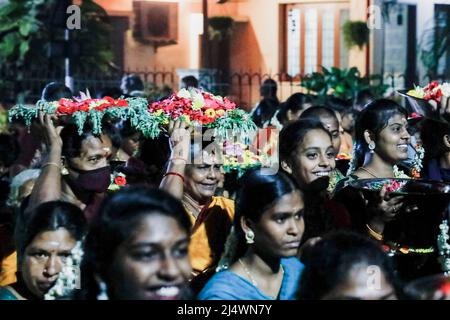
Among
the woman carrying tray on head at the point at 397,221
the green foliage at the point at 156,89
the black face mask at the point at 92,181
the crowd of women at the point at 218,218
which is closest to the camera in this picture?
the crowd of women at the point at 218,218

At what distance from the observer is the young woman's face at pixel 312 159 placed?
5703 millimetres

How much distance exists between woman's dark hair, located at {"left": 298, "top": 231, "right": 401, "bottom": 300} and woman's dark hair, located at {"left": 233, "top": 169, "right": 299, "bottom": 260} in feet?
2.09

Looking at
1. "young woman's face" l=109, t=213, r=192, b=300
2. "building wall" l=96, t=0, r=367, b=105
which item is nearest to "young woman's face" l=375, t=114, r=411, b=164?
"young woman's face" l=109, t=213, r=192, b=300

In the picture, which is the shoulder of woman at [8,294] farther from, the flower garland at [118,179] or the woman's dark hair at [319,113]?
the woman's dark hair at [319,113]

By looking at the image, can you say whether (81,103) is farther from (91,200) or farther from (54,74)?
(54,74)

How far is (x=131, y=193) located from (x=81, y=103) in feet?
7.23

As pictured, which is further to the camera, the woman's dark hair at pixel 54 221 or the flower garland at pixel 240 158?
the flower garland at pixel 240 158

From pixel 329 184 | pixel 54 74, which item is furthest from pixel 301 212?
pixel 54 74

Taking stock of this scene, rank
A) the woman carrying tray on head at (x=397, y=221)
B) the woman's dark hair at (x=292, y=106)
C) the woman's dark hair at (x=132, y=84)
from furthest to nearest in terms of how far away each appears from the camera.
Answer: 1. the woman's dark hair at (x=132, y=84)
2. the woman's dark hair at (x=292, y=106)
3. the woman carrying tray on head at (x=397, y=221)

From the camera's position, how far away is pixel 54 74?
53.8ft

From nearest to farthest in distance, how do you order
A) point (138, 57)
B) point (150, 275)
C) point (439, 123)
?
point (150, 275)
point (439, 123)
point (138, 57)

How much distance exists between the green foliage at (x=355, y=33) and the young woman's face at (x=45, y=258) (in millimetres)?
13324

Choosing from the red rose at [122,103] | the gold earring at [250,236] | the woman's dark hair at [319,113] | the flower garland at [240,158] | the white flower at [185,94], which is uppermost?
the white flower at [185,94]

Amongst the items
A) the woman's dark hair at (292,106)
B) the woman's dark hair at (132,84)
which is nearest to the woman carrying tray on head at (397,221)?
the woman's dark hair at (292,106)
